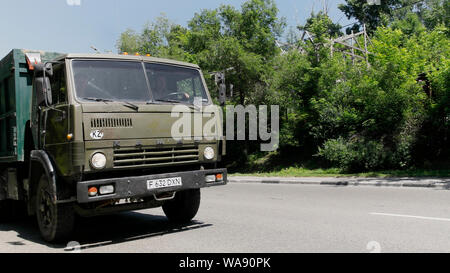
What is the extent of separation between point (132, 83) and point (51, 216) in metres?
2.36

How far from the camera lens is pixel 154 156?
6512 millimetres

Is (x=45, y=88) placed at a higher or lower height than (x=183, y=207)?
higher

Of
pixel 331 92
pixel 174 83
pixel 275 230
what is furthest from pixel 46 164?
pixel 331 92

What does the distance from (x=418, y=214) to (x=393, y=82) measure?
451 inches

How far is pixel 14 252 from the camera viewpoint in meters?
6.29

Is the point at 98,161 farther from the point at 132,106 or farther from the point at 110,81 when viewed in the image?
the point at 110,81

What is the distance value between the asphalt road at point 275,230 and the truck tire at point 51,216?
0.18m

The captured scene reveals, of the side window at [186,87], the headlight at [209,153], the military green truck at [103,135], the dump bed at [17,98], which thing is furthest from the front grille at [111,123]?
the dump bed at [17,98]

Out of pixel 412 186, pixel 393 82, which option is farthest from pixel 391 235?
pixel 393 82

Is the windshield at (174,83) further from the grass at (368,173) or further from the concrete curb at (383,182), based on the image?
the grass at (368,173)

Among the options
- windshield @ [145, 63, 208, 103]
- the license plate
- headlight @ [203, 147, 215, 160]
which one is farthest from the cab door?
headlight @ [203, 147, 215, 160]

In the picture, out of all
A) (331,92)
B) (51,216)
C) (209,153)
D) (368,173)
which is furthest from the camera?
(331,92)

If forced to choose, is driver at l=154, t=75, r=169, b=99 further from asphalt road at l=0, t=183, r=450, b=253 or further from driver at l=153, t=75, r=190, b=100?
asphalt road at l=0, t=183, r=450, b=253

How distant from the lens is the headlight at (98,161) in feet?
19.7
